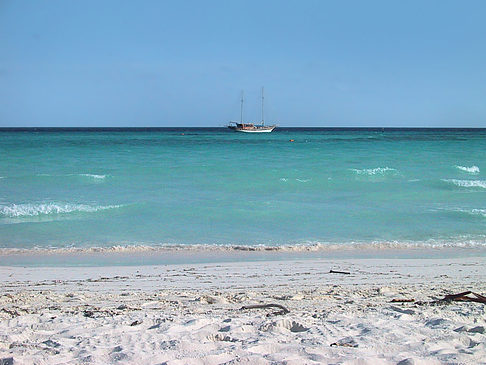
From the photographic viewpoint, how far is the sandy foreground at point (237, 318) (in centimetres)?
373

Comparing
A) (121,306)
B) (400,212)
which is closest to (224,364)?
(121,306)

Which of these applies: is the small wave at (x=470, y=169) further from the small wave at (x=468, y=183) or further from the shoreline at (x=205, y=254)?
the shoreline at (x=205, y=254)

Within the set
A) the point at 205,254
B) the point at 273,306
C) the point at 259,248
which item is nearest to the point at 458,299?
the point at 273,306

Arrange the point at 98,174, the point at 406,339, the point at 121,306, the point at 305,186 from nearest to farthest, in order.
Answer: the point at 406,339 → the point at 121,306 → the point at 305,186 → the point at 98,174

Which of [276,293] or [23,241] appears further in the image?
[23,241]

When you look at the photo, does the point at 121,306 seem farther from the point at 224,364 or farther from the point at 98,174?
the point at 98,174

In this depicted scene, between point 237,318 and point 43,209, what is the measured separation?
10.5m

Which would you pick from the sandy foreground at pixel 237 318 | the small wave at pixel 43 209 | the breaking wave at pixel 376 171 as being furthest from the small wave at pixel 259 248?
the breaking wave at pixel 376 171

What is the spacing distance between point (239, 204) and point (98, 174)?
9434 mm

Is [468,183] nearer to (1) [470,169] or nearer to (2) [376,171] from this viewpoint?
(2) [376,171]

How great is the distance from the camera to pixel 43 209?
13.7 m

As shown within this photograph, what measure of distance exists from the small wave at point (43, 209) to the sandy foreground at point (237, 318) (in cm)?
589

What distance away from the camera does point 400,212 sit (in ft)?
45.4

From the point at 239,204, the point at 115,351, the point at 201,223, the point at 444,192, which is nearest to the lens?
the point at 115,351
